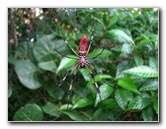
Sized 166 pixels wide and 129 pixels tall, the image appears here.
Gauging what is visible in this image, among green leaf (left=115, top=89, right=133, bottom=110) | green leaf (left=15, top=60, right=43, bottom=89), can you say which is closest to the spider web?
green leaf (left=15, top=60, right=43, bottom=89)

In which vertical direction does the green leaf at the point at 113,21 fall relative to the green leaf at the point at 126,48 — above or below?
above

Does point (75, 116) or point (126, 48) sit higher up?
point (126, 48)

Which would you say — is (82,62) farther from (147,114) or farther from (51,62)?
(147,114)

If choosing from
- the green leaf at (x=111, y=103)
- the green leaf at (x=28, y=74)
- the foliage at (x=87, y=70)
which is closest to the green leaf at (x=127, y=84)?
the foliage at (x=87, y=70)

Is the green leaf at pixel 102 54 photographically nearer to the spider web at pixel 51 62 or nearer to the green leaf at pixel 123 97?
the spider web at pixel 51 62

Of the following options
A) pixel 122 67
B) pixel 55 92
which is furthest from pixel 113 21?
pixel 55 92
